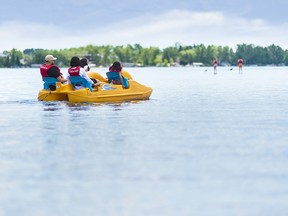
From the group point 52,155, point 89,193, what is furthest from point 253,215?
point 52,155

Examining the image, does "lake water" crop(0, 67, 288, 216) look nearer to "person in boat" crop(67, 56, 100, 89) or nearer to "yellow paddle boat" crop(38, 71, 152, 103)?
"person in boat" crop(67, 56, 100, 89)

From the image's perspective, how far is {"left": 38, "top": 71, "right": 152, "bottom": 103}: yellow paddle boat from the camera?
23141 millimetres

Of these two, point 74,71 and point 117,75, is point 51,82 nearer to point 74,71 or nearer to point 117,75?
point 74,71

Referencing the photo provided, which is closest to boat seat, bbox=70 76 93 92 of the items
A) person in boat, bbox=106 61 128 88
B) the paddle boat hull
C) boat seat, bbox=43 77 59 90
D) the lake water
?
the paddle boat hull

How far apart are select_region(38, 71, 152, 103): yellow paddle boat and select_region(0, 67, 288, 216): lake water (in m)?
4.41

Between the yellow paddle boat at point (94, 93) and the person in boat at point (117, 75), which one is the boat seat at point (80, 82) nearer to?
the yellow paddle boat at point (94, 93)

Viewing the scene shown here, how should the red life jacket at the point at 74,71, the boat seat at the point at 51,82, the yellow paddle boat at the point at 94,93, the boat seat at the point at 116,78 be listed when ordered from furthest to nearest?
the boat seat at the point at 116,78 → the boat seat at the point at 51,82 → the yellow paddle boat at the point at 94,93 → the red life jacket at the point at 74,71

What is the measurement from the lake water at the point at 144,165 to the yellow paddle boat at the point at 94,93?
4.41 meters

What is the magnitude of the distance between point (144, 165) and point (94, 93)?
13.2 m

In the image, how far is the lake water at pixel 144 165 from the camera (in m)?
7.85

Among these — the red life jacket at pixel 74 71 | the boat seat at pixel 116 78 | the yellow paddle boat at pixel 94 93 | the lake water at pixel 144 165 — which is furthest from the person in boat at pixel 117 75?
the lake water at pixel 144 165

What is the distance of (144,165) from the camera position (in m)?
10.3

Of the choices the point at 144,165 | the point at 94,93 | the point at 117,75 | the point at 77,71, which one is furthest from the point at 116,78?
the point at 144,165

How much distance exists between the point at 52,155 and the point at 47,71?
1235cm
